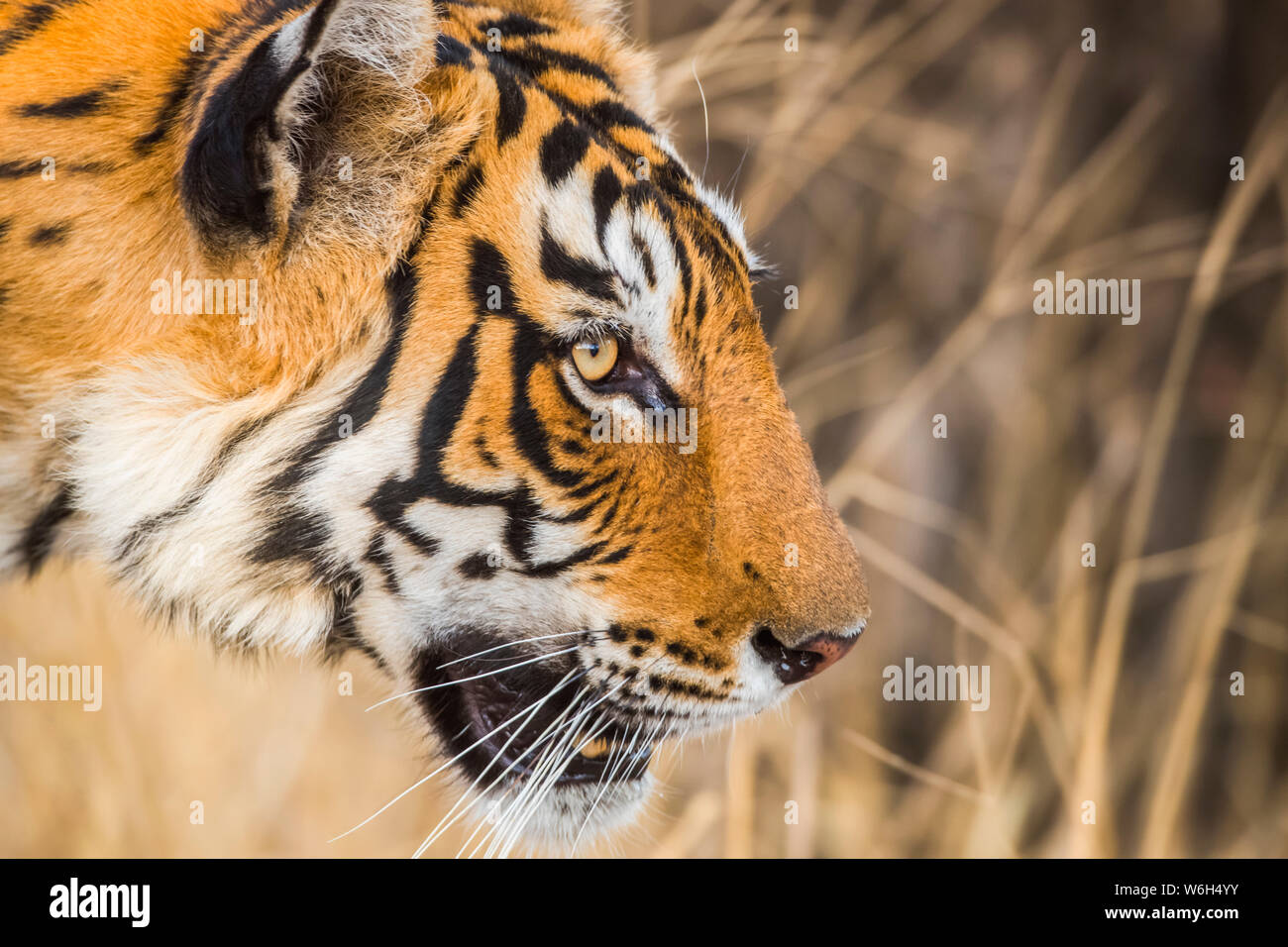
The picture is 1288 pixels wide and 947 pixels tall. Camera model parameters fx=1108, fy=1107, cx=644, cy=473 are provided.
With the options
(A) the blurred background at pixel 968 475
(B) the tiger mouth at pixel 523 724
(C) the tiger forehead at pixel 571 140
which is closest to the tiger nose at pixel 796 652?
(B) the tiger mouth at pixel 523 724

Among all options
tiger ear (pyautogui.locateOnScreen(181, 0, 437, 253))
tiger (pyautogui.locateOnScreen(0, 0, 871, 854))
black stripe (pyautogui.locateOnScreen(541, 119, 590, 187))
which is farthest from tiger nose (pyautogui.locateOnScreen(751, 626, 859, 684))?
tiger ear (pyautogui.locateOnScreen(181, 0, 437, 253))

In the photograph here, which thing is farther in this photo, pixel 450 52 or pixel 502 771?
pixel 502 771

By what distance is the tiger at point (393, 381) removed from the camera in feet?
4.44

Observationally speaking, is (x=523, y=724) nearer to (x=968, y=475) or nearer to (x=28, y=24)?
(x=28, y=24)

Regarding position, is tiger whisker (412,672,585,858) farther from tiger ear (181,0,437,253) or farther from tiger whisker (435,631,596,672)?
tiger ear (181,0,437,253)

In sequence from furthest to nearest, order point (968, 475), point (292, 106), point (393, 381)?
point (968, 475)
point (393, 381)
point (292, 106)

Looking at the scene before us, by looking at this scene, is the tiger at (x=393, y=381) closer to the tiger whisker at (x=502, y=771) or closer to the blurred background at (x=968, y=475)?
the tiger whisker at (x=502, y=771)

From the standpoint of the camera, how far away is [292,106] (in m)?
1.31

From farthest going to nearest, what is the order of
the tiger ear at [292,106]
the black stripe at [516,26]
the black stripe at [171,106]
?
1. the black stripe at [516,26]
2. the black stripe at [171,106]
3. the tiger ear at [292,106]

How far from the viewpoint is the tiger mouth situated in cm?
155

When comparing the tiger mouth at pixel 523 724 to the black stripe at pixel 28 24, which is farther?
the tiger mouth at pixel 523 724

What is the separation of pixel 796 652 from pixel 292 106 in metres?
0.93

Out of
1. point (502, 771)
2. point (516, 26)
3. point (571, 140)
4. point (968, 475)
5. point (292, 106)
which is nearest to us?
point (292, 106)

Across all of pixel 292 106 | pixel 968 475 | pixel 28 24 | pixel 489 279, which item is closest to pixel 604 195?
pixel 489 279
